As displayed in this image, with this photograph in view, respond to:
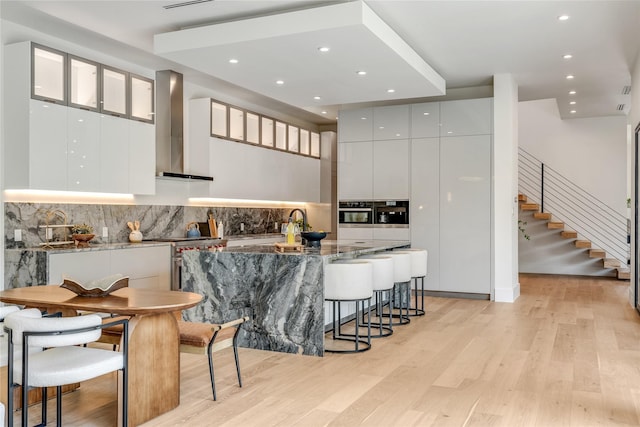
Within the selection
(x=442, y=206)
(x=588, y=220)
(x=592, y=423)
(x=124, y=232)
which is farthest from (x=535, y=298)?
(x=124, y=232)

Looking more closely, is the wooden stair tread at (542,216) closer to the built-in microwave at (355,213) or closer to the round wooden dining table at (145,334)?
the built-in microwave at (355,213)

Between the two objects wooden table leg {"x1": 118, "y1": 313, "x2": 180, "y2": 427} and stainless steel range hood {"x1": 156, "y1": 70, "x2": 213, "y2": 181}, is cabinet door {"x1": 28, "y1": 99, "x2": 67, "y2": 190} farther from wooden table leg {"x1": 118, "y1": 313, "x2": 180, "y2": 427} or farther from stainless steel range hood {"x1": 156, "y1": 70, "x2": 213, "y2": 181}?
wooden table leg {"x1": 118, "y1": 313, "x2": 180, "y2": 427}

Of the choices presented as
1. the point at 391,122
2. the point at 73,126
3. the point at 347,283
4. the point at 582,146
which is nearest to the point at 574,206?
the point at 582,146

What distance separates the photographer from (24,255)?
16.3 ft

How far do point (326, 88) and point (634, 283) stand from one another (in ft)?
14.1

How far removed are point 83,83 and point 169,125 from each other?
1317 mm

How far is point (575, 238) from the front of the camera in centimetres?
998

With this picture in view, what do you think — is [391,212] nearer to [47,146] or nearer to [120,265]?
[120,265]

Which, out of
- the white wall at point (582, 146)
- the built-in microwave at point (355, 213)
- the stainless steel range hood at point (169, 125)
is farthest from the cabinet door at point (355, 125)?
the white wall at point (582, 146)

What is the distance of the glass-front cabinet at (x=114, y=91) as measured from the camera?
18.8 ft

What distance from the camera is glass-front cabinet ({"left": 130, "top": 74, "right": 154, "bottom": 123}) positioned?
6117 millimetres

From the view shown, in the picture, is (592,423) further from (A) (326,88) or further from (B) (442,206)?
(B) (442,206)

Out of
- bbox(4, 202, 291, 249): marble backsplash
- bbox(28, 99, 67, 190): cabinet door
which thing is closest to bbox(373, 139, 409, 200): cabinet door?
bbox(4, 202, 291, 249): marble backsplash

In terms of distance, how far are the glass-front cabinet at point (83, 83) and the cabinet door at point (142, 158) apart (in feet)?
1.71
